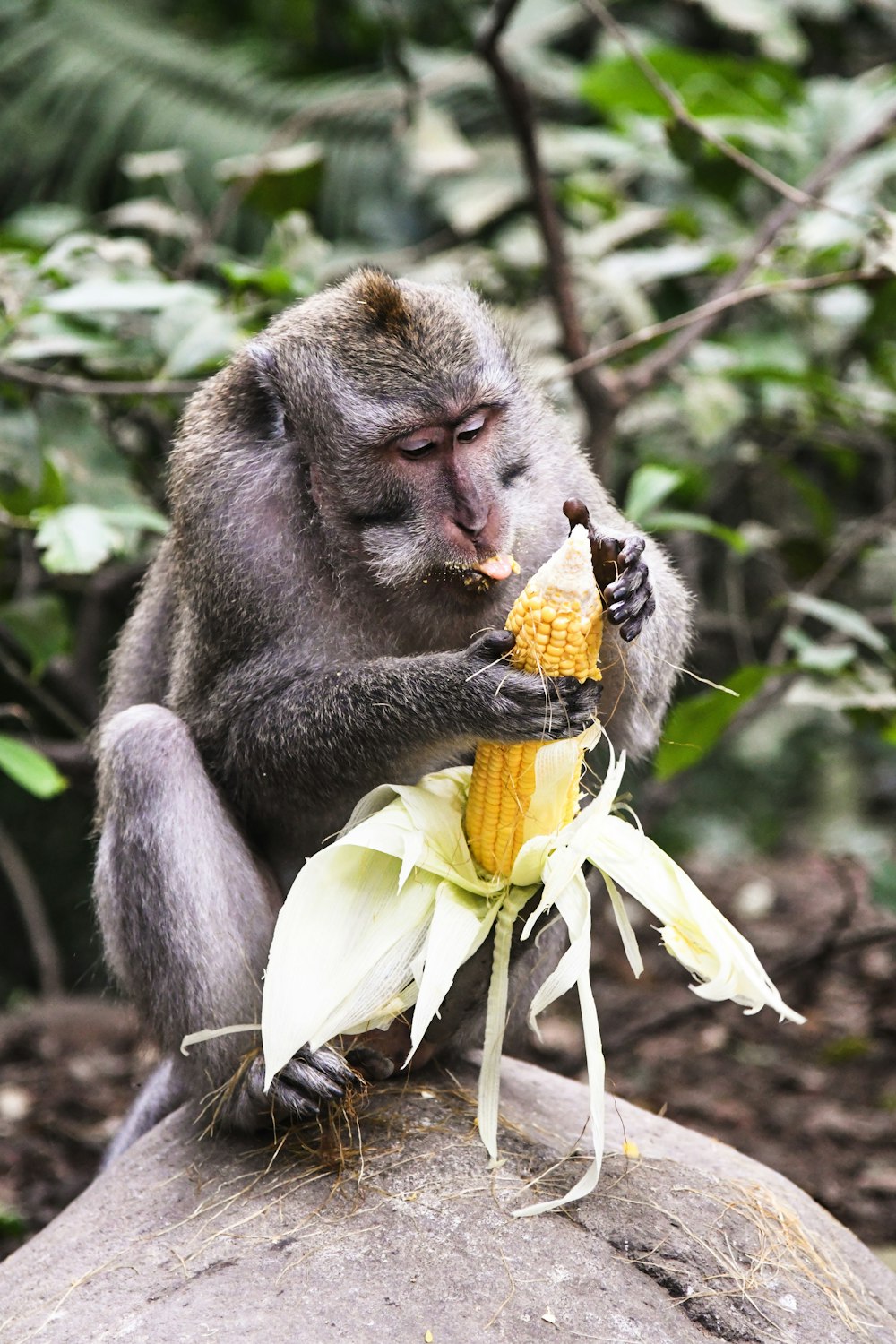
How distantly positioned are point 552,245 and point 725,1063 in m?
4.62

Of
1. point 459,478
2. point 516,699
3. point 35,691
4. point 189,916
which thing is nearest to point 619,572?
point 516,699

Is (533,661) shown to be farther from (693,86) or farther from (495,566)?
(693,86)

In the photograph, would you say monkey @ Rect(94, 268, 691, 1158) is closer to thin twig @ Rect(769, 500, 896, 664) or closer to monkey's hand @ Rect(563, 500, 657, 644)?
monkey's hand @ Rect(563, 500, 657, 644)

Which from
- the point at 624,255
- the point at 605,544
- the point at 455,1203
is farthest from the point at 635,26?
the point at 455,1203

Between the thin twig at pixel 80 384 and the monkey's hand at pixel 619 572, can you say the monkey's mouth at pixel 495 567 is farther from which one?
the thin twig at pixel 80 384

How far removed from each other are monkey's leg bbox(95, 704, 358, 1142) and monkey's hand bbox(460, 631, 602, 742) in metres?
0.91

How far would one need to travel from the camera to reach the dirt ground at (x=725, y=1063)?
6.80 m

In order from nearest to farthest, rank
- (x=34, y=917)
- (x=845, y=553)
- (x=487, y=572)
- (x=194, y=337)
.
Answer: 1. (x=487, y=572)
2. (x=194, y=337)
3. (x=845, y=553)
4. (x=34, y=917)

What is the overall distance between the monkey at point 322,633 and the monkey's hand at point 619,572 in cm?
1

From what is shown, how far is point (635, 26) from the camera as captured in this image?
37.5 feet

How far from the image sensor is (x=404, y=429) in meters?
4.06

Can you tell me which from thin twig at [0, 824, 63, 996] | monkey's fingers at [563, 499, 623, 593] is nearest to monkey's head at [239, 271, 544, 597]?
monkey's fingers at [563, 499, 623, 593]

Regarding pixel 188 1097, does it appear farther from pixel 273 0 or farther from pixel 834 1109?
pixel 273 0

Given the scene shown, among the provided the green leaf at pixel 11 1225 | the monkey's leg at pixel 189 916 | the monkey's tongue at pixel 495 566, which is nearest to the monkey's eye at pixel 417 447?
the monkey's tongue at pixel 495 566
